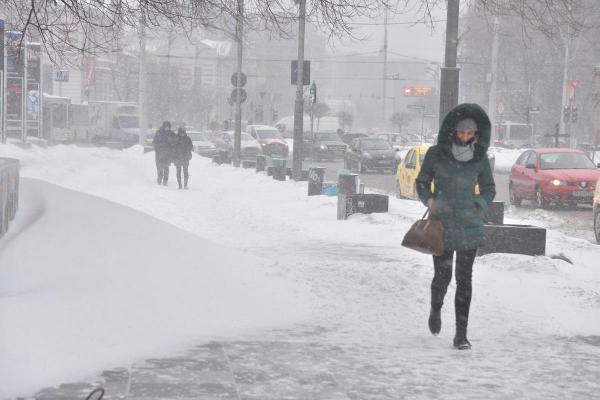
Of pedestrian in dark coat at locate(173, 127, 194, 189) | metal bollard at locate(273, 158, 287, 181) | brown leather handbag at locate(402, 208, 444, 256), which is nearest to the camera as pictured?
brown leather handbag at locate(402, 208, 444, 256)

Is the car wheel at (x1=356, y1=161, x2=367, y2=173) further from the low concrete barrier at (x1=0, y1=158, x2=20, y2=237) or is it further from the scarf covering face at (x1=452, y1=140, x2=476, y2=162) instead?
the scarf covering face at (x1=452, y1=140, x2=476, y2=162)

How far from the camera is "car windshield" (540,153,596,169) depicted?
24266 mm

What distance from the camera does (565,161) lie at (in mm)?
24406

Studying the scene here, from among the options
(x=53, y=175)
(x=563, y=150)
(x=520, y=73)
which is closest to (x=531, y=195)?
(x=563, y=150)

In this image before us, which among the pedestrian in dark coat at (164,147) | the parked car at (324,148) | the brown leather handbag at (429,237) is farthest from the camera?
the parked car at (324,148)

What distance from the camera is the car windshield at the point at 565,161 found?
79.6 feet

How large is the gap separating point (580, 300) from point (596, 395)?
3.49 metres

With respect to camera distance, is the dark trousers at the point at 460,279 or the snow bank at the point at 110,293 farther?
the dark trousers at the point at 460,279

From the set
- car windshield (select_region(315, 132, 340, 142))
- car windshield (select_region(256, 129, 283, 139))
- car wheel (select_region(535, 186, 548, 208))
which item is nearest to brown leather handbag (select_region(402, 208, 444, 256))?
car wheel (select_region(535, 186, 548, 208))

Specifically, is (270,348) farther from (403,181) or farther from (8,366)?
(403,181)

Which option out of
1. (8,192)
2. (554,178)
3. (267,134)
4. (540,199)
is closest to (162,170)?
(540,199)

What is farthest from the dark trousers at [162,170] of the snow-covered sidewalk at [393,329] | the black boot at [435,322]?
the black boot at [435,322]

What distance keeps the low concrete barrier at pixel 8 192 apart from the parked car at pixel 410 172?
41.4 ft

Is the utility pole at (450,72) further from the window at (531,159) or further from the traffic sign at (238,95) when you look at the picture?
the traffic sign at (238,95)
